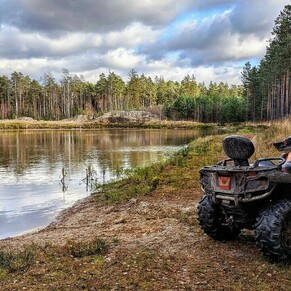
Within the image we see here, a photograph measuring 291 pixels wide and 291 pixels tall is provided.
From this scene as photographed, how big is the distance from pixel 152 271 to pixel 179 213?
408 cm

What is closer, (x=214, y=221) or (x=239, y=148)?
(x=239, y=148)

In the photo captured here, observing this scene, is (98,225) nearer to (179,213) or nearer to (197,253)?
(179,213)

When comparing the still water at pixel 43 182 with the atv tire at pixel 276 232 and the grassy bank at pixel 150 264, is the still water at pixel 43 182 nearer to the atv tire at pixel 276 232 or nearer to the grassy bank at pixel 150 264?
the grassy bank at pixel 150 264

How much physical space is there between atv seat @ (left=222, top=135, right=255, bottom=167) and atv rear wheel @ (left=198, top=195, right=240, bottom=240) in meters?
0.91

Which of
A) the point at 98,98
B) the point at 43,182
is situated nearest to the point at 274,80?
the point at 43,182

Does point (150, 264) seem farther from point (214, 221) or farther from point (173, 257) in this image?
point (214, 221)

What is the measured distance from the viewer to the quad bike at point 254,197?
209 inches

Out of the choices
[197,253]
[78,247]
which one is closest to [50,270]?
[78,247]

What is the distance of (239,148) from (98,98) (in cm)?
13505

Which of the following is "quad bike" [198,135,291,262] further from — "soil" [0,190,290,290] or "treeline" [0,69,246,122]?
"treeline" [0,69,246,122]

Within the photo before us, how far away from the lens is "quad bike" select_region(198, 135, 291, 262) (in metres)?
5.32

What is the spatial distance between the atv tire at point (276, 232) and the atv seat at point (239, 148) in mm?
868

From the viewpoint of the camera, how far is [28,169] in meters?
24.1

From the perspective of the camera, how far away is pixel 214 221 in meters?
6.38
